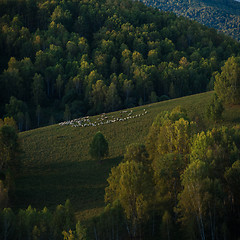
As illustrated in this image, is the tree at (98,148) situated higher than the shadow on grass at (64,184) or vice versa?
the tree at (98,148)

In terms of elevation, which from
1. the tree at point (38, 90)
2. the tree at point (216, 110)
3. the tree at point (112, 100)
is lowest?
the tree at point (216, 110)

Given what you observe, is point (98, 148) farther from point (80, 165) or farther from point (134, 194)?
point (134, 194)

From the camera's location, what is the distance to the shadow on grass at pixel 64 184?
56750 millimetres

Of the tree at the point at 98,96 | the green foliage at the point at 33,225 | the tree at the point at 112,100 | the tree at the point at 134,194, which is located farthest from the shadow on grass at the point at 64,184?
the tree at the point at 98,96

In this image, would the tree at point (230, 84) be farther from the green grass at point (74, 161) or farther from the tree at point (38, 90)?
the tree at point (38, 90)

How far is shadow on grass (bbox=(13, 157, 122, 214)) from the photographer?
5675 cm

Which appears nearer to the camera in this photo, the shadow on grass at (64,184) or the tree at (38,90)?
the shadow on grass at (64,184)

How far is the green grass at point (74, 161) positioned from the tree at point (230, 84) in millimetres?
2948

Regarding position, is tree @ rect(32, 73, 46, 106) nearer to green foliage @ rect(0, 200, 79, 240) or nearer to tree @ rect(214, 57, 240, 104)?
tree @ rect(214, 57, 240, 104)

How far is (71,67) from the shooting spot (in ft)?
565

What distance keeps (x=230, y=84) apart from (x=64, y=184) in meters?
51.0

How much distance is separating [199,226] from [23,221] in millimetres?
21700

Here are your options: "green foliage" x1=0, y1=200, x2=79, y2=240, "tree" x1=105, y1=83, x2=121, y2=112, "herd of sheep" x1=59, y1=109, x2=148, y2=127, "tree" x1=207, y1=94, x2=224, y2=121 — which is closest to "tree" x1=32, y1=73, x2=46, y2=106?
"tree" x1=105, y1=83, x2=121, y2=112

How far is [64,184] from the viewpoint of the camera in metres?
63.4
